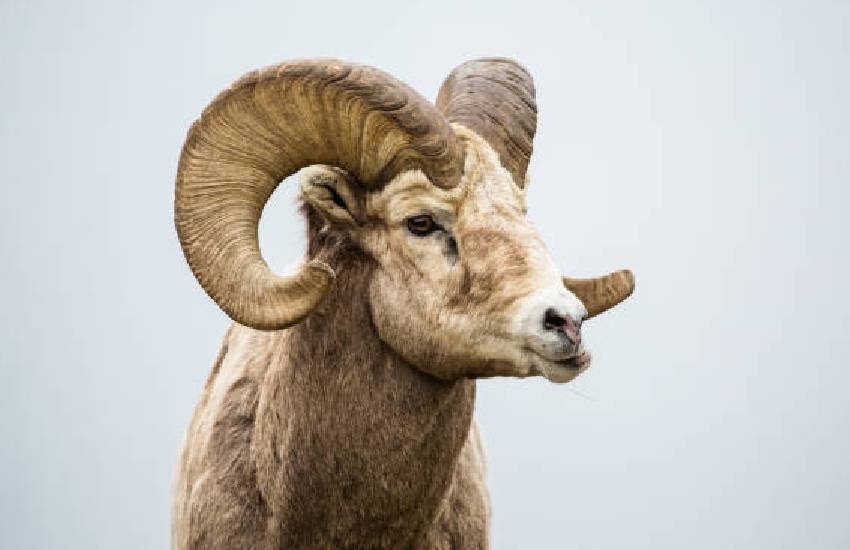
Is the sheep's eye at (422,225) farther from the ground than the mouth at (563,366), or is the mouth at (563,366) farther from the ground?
the sheep's eye at (422,225)

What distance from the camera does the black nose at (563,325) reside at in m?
5.63

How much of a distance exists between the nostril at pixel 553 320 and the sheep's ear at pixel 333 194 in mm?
1190

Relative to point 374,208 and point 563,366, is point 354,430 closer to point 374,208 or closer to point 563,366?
point 374,208

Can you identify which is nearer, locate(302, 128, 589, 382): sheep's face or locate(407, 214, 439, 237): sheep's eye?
locate(302, 128, 589, 382): sheep's face

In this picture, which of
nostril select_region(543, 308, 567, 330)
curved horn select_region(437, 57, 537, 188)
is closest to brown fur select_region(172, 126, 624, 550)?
nostril select_region(543, 308, 567, 330)

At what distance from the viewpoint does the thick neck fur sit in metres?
6.38

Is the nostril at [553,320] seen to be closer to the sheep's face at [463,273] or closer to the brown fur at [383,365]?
the sheep's face at [463,273]

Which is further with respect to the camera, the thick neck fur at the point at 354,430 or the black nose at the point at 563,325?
the thick neck fur at the point at 354,430

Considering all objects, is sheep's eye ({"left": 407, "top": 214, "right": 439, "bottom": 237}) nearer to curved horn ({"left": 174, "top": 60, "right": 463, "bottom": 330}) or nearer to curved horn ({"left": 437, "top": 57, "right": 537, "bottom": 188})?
curved horn ({"left": 174, "top": 60, "right": 463, "bottom": 330})

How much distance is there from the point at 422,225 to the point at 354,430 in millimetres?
995

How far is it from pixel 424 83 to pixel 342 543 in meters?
90.4

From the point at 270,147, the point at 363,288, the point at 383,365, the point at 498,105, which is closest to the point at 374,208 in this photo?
the point at 363,288

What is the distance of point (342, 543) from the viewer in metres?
6.58

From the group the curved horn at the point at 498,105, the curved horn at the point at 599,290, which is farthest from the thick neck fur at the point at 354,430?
the curved horn at the point at 498,105
